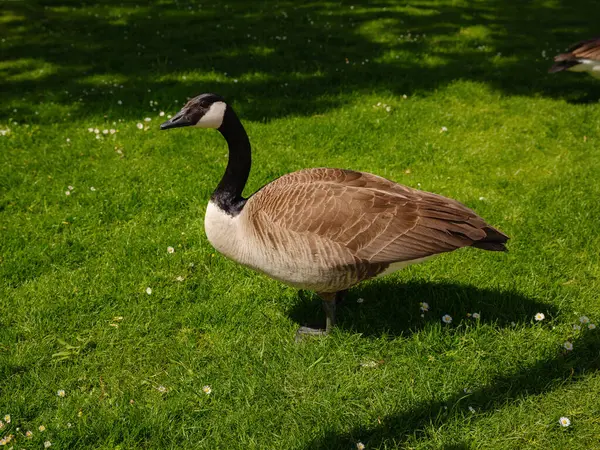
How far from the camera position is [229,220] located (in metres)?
3.63

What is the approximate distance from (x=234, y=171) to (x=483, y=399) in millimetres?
2192

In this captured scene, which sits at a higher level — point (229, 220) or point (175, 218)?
point (229, 220)

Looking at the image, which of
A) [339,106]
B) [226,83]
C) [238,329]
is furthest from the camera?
[226,83]

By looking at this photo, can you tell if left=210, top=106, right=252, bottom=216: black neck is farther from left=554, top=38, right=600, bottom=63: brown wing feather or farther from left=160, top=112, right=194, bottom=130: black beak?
left=554, top=38, right=600, bottom=63: brown wing feather

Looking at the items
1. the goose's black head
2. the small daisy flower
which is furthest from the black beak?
the small daisy flower

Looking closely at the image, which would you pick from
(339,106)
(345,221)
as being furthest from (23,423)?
(339,106)

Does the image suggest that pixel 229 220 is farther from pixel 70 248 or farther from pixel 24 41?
pixel 24 41

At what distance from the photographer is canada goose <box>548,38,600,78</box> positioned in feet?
24.0

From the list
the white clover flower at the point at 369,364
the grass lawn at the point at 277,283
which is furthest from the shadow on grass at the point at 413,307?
the white clover flower at the point at 369,364

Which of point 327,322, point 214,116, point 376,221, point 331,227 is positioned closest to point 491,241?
point 376,221

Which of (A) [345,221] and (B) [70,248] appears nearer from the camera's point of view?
(A) [345,221]

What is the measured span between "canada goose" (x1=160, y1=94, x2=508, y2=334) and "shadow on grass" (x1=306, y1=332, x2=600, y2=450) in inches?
34.2

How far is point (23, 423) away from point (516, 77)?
7.71 meters

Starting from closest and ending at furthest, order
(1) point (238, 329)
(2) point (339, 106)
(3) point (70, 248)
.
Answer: (1) point (238, 329) < (3) point (70, 248) < (2) point (339, 106)
